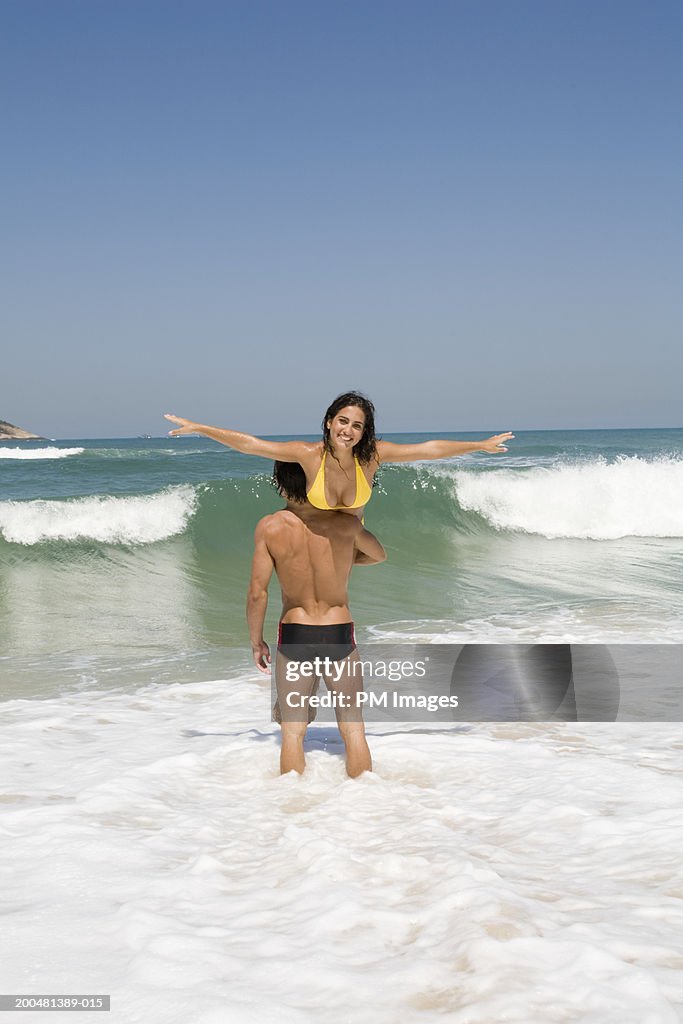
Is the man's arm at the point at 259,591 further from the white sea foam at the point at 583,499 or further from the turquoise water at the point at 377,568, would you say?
the white sea foam at the point at 583,499

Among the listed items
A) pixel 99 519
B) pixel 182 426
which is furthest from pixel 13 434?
pixel 182 426

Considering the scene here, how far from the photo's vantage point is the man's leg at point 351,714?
4020mm

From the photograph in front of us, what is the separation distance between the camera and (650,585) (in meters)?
11.3

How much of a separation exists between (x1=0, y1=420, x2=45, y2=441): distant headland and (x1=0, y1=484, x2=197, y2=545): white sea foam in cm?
9725

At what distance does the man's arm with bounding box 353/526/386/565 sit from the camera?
402 cm

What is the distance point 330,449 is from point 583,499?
62.7ft

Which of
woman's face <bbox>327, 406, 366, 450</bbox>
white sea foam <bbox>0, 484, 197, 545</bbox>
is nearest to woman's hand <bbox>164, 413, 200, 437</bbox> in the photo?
Answer: woman's face <bbox>327, 406, 366, 450</bbox>

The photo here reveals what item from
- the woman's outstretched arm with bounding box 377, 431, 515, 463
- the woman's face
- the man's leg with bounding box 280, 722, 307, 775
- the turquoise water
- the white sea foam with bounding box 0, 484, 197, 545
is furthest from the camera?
the white sea foam with bounding box 0, 484, 197, 545

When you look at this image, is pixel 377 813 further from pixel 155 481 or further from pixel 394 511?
pixel 155 481

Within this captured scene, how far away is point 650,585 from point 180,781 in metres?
8.69

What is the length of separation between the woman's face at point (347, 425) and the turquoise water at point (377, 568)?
373 cm

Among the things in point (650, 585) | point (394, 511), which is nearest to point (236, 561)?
point (394, 511)

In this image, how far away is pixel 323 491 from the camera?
3721 millimetres

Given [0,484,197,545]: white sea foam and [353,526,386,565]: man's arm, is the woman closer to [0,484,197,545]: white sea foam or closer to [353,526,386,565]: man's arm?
[353,526,386,565]: man's arm
